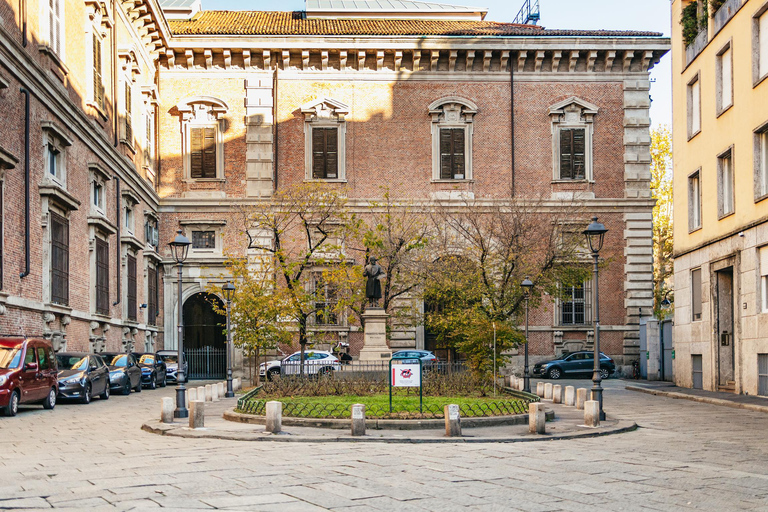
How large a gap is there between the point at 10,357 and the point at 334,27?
27.2 meters

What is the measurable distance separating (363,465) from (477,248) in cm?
2448

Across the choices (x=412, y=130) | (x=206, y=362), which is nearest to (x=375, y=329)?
(x=206, y=362)

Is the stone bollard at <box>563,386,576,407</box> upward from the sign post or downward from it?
downward

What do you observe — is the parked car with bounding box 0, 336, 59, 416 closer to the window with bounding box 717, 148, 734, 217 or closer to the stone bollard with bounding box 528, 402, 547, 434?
the stone bollard with bounding box 528, 402, 547, 434

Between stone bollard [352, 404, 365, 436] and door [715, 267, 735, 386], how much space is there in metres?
15.8

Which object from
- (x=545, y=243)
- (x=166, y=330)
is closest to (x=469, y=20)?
(x=545, y=243)

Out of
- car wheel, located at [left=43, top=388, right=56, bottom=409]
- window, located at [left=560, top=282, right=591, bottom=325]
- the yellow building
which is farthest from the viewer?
window, located at [left=560, top=282, right=591, bottom=325]

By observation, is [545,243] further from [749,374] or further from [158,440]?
[158,440]

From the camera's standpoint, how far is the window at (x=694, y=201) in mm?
29406

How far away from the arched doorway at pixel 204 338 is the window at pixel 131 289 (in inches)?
184

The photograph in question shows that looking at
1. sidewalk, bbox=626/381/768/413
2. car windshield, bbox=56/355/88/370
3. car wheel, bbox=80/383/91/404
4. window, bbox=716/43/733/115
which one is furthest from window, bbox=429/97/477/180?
car wheel, bbox=80/383/91/404

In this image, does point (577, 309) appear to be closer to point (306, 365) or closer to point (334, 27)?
point (334, 27)

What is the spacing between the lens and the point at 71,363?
2394 cm

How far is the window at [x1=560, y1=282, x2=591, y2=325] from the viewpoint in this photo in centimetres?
3947
